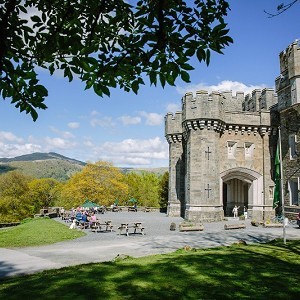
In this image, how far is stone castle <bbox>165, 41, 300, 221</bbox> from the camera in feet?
92.1

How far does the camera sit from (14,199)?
53.4m

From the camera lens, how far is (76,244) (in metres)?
16.6

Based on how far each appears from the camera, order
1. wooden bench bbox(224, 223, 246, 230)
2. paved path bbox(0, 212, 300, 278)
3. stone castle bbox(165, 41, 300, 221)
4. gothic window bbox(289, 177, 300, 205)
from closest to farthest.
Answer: paved path bbox(0, 212, 300, 278) < wooden bench bbox(224, 223, 246, 230) < gothic window bbox(289, 177, 300, 205) < stone castle bbox(165, 41, 300, 221)

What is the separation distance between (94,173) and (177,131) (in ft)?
74.0

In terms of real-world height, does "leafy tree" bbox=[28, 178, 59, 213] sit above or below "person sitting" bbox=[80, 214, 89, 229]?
above

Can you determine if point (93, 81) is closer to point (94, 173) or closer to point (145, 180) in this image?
point (94, 173)

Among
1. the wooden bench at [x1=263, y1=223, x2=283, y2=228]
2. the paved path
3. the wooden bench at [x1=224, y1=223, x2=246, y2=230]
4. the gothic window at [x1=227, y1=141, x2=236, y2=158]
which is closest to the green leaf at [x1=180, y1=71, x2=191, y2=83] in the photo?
the paved path

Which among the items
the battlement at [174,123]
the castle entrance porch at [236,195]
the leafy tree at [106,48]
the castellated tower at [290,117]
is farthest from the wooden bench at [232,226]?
the leafy tree at [106,48]

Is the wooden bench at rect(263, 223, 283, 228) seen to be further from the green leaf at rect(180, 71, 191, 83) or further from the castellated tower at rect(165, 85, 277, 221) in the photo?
the green leaf at rect(180, 71, 191, 83)

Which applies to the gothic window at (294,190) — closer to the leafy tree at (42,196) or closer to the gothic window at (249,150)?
the gothic window at (249,150)

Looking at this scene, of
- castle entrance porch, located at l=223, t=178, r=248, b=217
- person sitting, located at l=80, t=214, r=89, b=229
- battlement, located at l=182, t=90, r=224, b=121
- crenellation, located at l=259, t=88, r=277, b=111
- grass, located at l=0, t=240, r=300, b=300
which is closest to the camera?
grass, located at l=0, t=240, r=300, b=300

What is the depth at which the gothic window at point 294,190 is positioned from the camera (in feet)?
87.0

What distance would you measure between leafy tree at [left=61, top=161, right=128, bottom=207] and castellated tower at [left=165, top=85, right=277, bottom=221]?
82.9ft

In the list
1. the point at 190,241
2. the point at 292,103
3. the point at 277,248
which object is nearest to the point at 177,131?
the point at 292,103
